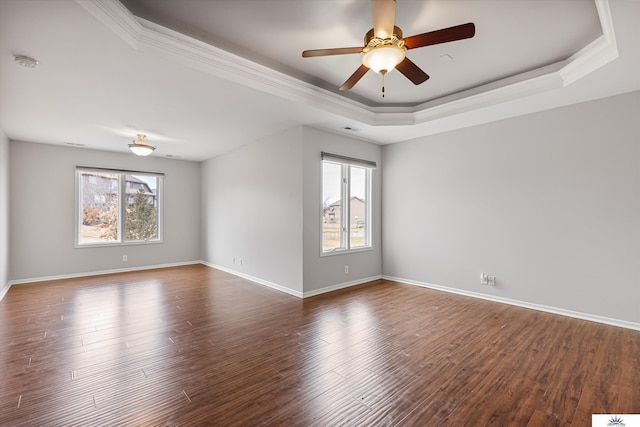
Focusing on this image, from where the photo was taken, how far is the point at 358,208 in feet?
18.1

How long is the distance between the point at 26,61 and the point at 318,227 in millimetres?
3660

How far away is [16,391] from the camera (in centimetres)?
210

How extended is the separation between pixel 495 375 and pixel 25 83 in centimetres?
519

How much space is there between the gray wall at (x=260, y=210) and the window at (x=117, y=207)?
1244 millimetres

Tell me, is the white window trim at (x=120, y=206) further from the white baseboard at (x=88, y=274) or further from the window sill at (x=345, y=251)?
the window sill at (x=345, y=251)

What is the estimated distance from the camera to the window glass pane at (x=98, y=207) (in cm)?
601

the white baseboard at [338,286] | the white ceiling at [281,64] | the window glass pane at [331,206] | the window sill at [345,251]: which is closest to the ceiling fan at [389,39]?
the white ceiling at [281,64]

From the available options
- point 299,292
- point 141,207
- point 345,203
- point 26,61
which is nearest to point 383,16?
point 26,61

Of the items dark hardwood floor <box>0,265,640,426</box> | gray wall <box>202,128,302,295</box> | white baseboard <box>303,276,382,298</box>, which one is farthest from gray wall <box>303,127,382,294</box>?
dark hardwood floor <box>0,265,640,426</box>

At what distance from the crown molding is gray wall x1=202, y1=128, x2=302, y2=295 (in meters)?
1.03

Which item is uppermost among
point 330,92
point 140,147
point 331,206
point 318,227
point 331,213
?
point 330,92

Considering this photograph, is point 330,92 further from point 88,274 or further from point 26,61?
point 88,274

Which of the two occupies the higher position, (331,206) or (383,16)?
(383,16)

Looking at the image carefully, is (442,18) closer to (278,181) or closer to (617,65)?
(617,65)
